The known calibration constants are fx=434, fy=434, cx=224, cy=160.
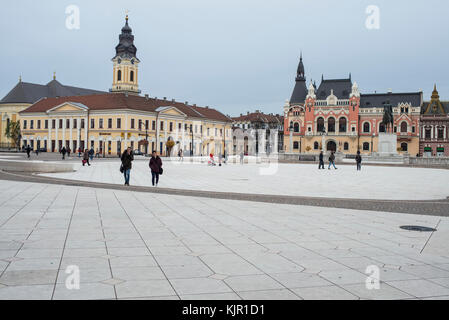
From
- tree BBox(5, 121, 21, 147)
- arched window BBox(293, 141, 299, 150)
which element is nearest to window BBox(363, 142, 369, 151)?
arched window BBox(293, 141, 299, 150)

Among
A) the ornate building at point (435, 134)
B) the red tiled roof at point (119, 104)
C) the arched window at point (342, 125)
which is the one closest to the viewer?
the red tiled roof at point (119, 104)

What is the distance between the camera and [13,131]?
96938mm

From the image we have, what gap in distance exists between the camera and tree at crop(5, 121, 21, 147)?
314 ft

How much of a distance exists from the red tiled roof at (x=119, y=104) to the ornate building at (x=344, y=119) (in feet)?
67.5

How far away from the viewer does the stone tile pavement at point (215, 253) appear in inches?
199

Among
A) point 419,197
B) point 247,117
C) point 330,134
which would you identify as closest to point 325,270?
point 419,197

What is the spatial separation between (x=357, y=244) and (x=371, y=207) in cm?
561

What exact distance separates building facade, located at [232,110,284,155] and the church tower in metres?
32.5

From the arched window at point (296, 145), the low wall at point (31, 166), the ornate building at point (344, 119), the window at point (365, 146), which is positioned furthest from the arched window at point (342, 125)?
the low wall at point (31, 166)

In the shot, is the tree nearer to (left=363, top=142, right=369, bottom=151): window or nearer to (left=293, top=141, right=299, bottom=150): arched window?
(left=293, top=141, right=299, bottom=150): arched window

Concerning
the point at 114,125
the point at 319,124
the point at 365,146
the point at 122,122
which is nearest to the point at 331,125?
the point at 319,124

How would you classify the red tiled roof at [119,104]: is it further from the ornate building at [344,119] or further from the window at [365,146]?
the window at [365,146]

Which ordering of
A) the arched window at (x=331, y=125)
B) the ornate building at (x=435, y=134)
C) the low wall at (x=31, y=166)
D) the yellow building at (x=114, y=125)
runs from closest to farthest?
the low wall at (x=31, y=166), the yellow building at (x=114, y=125), the ornate building at (x=435, y=134), the arched window at (x=331, y=125)

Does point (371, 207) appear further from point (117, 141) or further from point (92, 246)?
point (117, 141)
